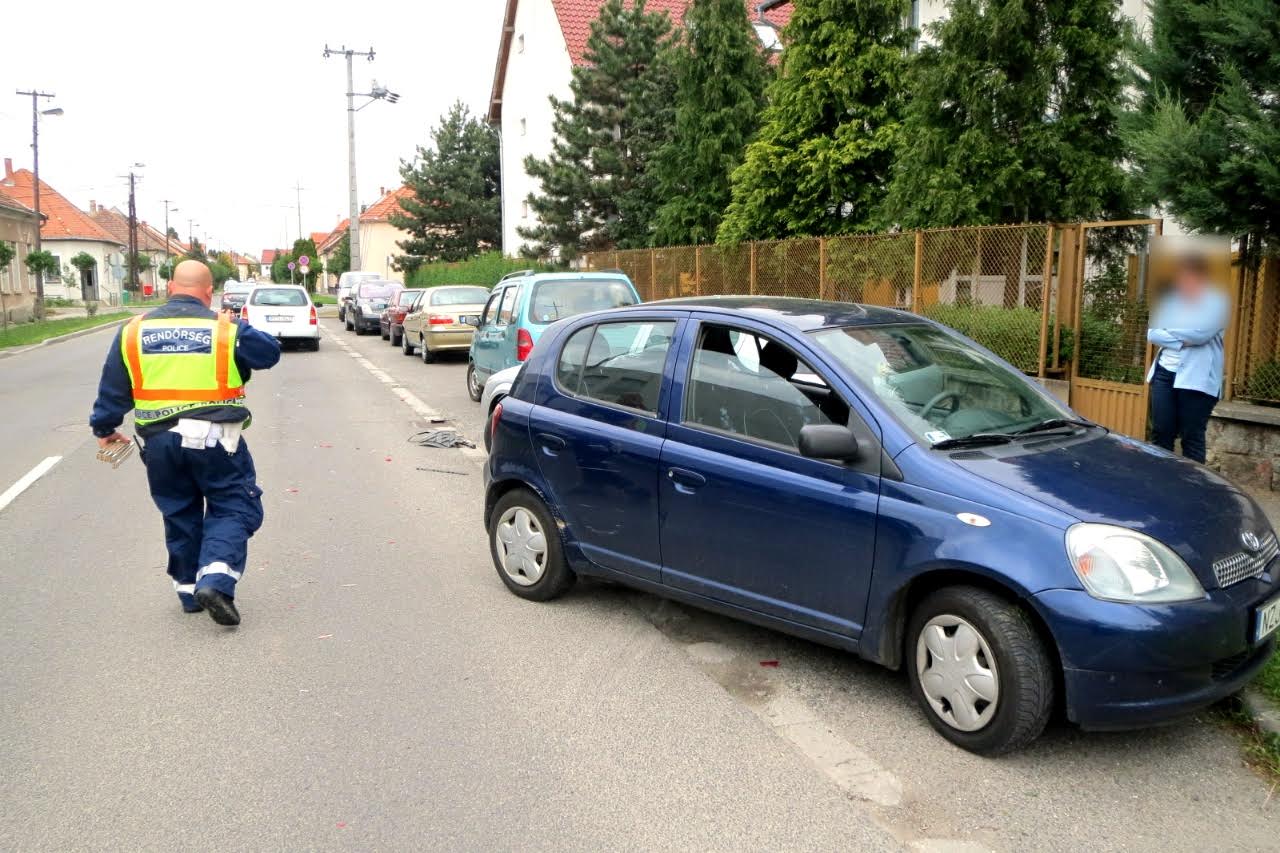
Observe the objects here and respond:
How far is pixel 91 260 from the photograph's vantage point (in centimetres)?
5934

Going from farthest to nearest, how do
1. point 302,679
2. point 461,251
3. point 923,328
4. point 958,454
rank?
point 461,251
point 923,328
point 302,679
point 958,454

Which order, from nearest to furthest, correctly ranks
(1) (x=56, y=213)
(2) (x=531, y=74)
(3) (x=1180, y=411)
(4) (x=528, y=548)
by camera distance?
(4) (x=528, y=548)
(3) (x=1180, y=411)
(2) (x=531, y=74)
(1) (x=56, y=213)

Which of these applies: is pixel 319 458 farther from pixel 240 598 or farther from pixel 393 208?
pixel 393 208

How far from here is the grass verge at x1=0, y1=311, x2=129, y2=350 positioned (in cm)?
2830

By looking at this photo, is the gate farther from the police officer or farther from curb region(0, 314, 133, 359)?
curb region(0, 314, 133, 359)

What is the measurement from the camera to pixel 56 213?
70125 mm

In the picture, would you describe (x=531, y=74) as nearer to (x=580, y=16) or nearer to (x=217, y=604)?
(x=580, y=16)

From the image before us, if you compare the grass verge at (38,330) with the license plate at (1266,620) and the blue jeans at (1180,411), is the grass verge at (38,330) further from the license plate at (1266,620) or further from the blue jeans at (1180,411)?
the license plate at (1266,620)

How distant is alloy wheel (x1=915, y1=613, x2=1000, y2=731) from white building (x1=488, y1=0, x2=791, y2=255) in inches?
1091

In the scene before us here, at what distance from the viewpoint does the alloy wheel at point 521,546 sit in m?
5.68

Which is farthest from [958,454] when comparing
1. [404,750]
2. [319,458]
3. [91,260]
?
[91,260]

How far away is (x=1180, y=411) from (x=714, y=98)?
14.1m

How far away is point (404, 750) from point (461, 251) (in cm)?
4546

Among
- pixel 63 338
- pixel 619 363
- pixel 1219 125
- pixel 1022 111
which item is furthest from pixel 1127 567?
pixel 63 338
